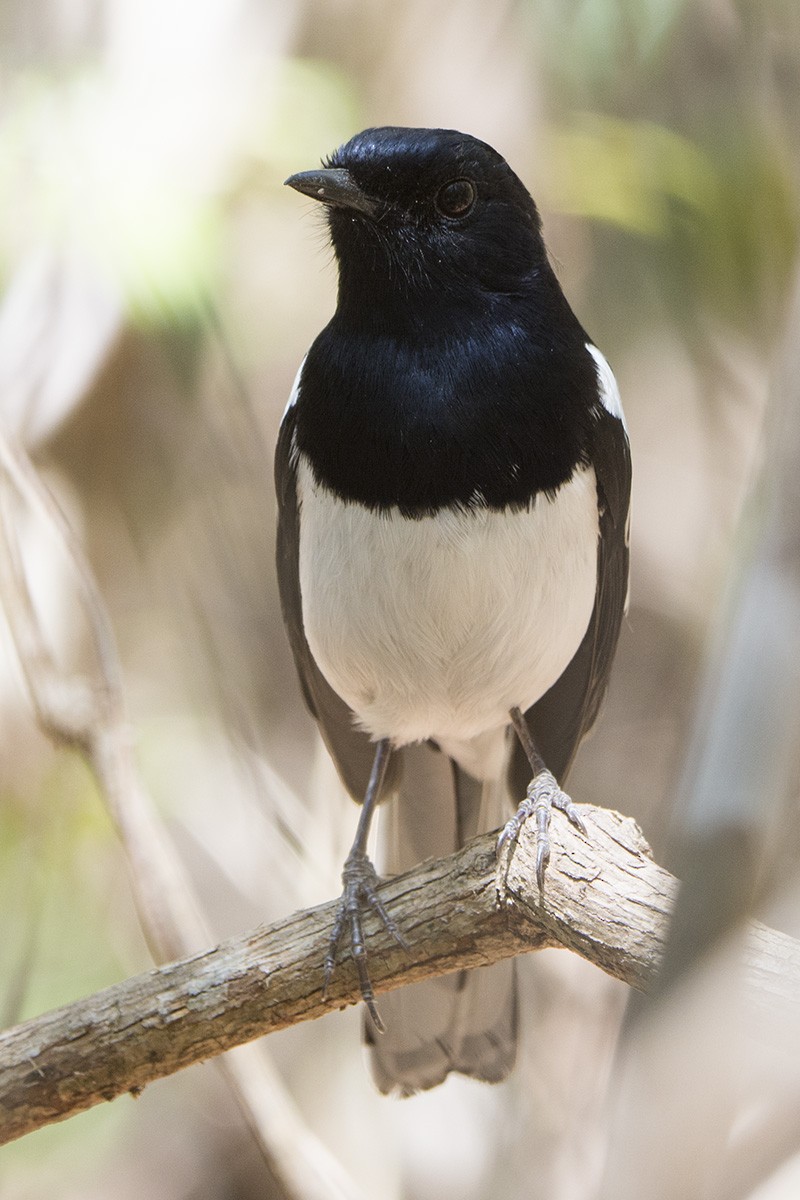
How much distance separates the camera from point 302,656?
3.03 metres

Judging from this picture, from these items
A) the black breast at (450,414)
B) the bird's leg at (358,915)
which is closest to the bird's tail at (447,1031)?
the bird's leg at (358,915)

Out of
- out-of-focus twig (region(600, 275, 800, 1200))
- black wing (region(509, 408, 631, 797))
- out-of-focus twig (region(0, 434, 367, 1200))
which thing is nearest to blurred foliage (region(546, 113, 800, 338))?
black wing (region(509, 408, 631, 797))

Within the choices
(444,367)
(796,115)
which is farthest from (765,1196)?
(796,115)

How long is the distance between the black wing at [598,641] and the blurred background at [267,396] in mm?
542

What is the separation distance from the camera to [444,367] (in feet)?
8.13

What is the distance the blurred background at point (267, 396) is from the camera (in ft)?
12.1

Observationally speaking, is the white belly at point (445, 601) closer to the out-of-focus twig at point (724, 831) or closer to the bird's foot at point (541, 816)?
the bird's foot at point (541, 816)

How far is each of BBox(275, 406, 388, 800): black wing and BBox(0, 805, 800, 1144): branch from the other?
0.80 metres

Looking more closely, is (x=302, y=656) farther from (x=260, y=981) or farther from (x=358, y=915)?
(x=260, y=981)

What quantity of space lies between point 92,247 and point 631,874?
2.45 metres

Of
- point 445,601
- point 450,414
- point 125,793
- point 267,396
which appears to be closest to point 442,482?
point 450,414

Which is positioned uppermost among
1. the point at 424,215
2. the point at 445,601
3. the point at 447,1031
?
the point at 424,215

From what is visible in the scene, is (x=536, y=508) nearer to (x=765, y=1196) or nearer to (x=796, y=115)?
(x=765, y=1196)

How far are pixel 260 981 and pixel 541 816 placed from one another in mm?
578
